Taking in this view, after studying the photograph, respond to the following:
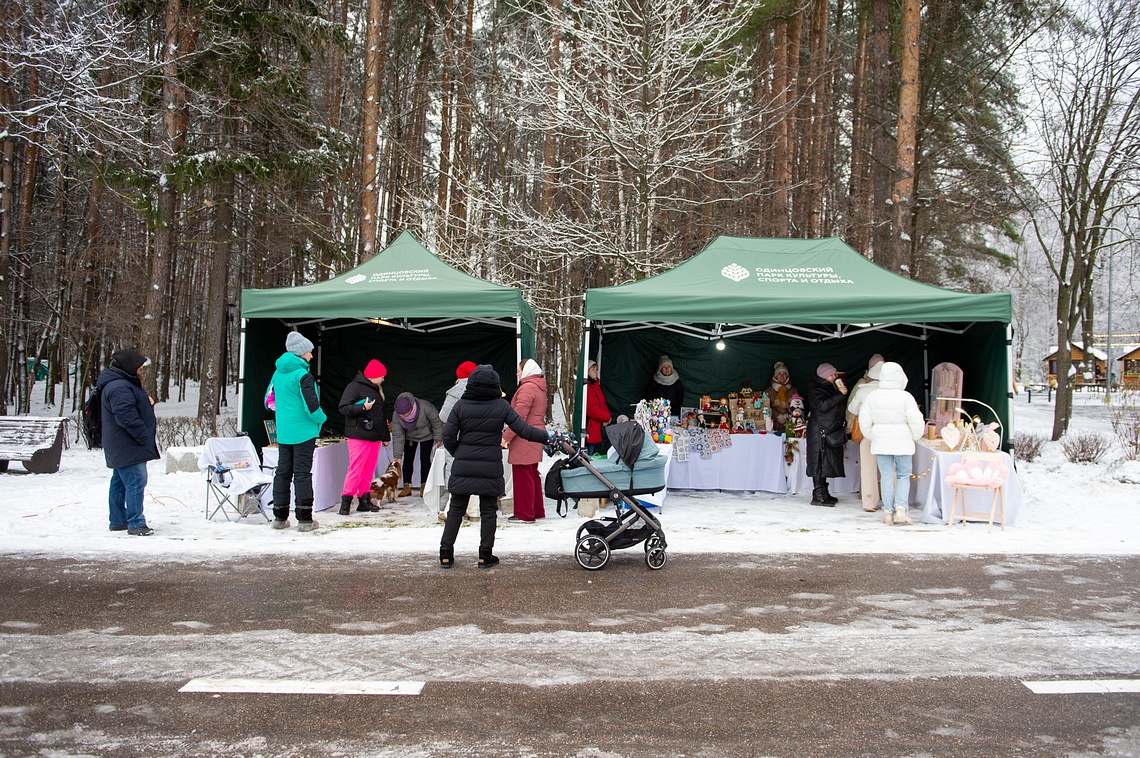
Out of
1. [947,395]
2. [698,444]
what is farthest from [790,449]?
[947,395]

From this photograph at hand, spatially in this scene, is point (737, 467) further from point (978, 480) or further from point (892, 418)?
point (978, 480)

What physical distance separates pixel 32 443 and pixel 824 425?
10212mm

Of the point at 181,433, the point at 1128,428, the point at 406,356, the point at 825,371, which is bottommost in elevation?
the point at 181,433

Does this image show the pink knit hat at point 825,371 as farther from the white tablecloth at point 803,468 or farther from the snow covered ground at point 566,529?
the snow covered ground at point 566,529

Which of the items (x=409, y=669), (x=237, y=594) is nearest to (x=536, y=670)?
(x=409, y=669)

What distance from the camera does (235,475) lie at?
25.5ft

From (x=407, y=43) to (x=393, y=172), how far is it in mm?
3158

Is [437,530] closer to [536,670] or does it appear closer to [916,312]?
[536,670]

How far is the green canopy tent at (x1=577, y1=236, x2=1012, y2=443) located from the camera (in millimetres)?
8516

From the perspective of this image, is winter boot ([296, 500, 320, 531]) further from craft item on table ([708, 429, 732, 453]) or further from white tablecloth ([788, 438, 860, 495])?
white tablecloth ([788, 438, 860, 495])

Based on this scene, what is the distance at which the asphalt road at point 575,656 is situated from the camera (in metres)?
3.25

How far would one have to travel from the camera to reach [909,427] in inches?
320

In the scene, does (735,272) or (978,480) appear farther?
(735,272)

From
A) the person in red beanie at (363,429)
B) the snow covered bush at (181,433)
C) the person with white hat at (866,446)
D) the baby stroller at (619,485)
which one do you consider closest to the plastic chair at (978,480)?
the person with white hat at (866,446)
